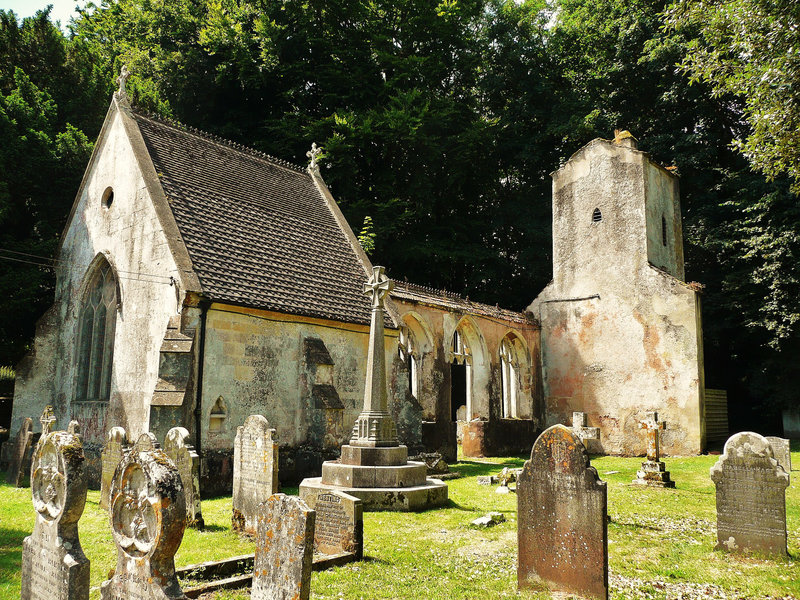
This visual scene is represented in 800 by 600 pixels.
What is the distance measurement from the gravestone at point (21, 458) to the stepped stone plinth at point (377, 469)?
6.44 meters

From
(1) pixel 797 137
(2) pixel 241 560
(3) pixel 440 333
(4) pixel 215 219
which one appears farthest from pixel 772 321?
(2) pixel 241 560

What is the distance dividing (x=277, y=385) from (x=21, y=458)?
17.9 ft

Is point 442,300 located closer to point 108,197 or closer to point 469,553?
point 108,197

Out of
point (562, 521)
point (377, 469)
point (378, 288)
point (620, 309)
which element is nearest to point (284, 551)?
point (562, 521)

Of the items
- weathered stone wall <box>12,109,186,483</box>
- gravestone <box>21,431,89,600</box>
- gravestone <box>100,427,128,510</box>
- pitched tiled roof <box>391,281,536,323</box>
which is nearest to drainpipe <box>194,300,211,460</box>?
weathered stone wall <box>12,109,186,483</box>

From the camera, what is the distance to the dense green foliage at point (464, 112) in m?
23.1

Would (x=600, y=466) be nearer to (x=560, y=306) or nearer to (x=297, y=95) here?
(x=560, y=306)

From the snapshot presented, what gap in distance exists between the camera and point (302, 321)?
590 inches

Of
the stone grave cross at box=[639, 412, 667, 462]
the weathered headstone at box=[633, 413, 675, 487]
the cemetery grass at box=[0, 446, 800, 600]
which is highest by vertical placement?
Answer: the stone grave cross at box=[639, 412, 667, 462]

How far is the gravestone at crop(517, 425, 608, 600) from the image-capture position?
5781 mm

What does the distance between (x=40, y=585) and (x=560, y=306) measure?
21.1 m

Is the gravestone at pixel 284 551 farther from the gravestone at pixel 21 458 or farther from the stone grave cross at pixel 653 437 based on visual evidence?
the stone grave cross at pixel 653 437

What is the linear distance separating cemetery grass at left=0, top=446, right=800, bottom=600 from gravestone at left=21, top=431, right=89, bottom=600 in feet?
3.39

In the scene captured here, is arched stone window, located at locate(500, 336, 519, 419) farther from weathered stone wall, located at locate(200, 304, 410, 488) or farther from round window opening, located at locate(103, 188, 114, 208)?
round window opening, located at locate(103, 188, 114, 208)
